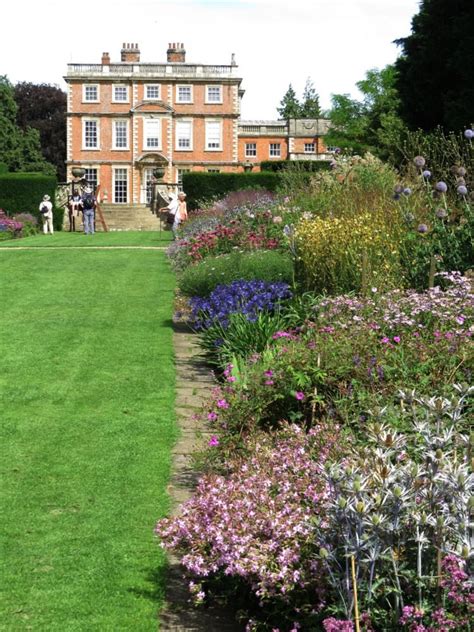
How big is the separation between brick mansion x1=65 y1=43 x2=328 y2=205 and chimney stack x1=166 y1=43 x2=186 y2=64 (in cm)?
232

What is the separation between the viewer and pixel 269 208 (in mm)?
16984

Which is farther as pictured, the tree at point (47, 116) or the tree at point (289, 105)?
the tree at point (289, 105)

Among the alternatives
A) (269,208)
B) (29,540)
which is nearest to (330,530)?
(29,540)

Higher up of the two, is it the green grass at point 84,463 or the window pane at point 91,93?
the window pane at point 91,93

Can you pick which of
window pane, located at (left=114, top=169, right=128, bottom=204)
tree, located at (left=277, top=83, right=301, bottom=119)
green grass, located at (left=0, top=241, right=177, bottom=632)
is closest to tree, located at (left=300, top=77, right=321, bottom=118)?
→ tree, located at (left=277, top=83, right=301, bottom=119)

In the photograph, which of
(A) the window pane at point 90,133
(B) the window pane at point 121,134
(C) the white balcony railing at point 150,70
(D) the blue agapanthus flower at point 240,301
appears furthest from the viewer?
(A) the window pane at point 90,133

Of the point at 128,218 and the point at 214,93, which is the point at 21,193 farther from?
the point at 214,93

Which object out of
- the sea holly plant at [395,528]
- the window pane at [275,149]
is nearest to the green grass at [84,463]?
the sea holly plant at [395,528]

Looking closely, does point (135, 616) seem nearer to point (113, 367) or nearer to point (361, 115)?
point (113, 367)

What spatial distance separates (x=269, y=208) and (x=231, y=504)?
13.6 metres

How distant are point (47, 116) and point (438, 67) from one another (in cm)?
5000

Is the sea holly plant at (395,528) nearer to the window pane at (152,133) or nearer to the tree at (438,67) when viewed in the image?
the tree at (438,67)

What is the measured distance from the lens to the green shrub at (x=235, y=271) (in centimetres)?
995

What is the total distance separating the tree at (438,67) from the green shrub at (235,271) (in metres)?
13.7
